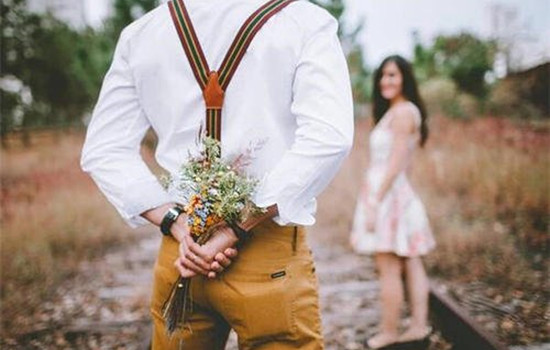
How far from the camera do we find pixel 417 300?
3.99 meters

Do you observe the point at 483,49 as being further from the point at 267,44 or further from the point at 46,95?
the point at 267,44

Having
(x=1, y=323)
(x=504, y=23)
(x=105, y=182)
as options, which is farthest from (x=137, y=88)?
(x=504, y=23)

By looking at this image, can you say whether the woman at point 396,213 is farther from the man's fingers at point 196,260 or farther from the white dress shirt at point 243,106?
the man's fingers at point 196,260

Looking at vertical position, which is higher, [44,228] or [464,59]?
[464,59]

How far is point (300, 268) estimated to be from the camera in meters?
1.74

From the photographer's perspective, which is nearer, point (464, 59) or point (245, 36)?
point (245, 36)

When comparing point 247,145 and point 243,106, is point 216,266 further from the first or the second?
point 243,106

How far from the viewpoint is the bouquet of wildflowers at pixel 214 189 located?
5.31ft

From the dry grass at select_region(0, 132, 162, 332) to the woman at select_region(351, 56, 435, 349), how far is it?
3.03m

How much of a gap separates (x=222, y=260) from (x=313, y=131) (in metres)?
0.47

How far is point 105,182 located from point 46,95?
44.2 feet

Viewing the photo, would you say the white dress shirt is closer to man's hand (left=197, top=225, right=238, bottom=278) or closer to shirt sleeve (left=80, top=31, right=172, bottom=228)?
shirt sleeve (left=80, top=31, right=172, bottom=228)

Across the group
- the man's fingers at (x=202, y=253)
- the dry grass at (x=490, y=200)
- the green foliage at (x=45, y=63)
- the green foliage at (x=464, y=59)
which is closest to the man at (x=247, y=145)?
the man's fingers at (x=202, y=253)

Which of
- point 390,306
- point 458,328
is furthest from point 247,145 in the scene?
point 458,328
